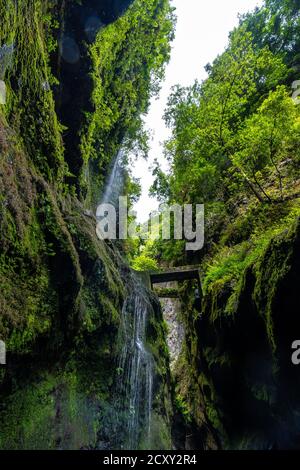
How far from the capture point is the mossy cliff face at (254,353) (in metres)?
4.98

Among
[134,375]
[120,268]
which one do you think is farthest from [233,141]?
[134,375]

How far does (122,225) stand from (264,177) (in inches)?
263

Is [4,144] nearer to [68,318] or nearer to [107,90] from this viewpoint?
[68,318]

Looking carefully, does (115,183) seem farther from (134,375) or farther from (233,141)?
(134,375)

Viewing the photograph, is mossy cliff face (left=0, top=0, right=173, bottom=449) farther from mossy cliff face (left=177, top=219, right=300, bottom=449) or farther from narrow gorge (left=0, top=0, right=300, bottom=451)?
mossy cliff face (left=177, top=219, right=300, bottom=449)

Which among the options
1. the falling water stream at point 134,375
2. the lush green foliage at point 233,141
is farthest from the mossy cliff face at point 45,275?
the lush green foliage at point 233,141

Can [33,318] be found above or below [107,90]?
below

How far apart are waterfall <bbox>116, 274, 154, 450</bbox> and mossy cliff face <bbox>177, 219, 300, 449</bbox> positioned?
203cm

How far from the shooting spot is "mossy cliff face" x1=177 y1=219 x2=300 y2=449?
498cm

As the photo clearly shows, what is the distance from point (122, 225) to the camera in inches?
571

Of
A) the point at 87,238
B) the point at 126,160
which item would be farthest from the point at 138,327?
the point at 126,160

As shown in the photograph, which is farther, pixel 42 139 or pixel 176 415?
pixel 176 415

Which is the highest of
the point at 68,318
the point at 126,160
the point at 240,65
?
the point at 240,65

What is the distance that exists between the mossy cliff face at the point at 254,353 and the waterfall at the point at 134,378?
2.03m
